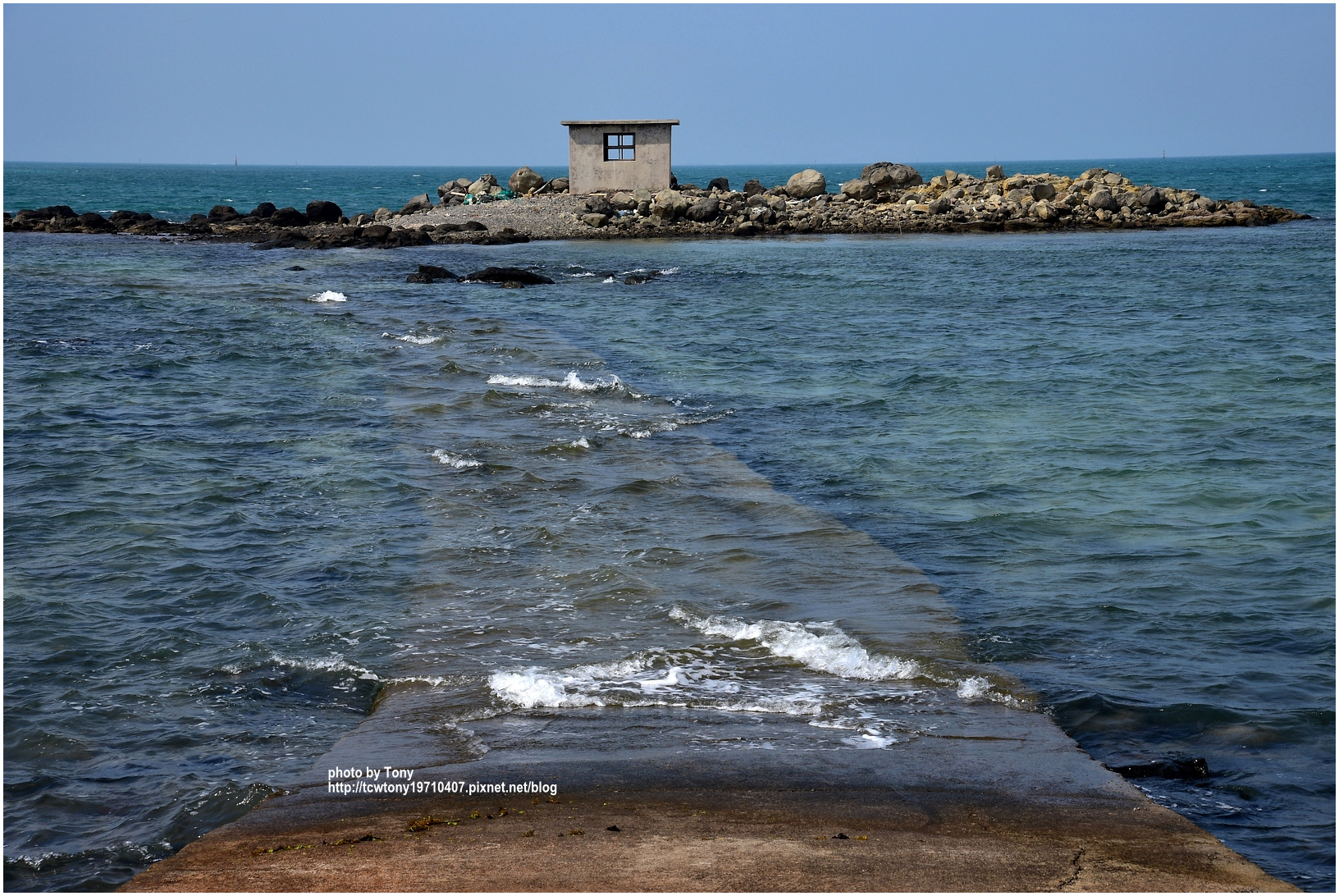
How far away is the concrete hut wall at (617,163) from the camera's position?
51188 mm

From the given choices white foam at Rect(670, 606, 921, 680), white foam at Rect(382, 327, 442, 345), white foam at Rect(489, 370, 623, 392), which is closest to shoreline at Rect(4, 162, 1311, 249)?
white foam at Rect(382, 327, 442, 345)

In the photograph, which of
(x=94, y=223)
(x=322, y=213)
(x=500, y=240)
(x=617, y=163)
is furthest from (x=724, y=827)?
(x=94, y=223)

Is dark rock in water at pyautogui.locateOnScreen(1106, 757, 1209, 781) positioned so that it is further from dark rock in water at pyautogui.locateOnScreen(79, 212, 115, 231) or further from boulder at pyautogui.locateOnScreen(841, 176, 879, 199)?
dark rock in water at pyautogui.locateOnScreen(79, 212, 115, 231)

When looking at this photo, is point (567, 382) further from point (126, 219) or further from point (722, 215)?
point (126, 219)

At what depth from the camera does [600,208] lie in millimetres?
49344

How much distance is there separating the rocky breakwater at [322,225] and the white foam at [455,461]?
32.7 metres

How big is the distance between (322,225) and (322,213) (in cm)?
197

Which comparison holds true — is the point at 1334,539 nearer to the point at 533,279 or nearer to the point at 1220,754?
the point at 1220,754

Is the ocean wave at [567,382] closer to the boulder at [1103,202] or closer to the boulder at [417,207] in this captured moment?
the boulder at [417,207]

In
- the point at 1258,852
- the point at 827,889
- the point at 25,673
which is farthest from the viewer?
the point at 25,673

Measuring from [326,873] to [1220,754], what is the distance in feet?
17.9

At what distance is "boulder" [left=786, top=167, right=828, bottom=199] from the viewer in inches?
2280

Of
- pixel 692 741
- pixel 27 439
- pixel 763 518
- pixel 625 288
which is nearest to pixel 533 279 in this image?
pixel 625 288

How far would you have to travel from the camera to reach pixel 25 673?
8273 millimetres
